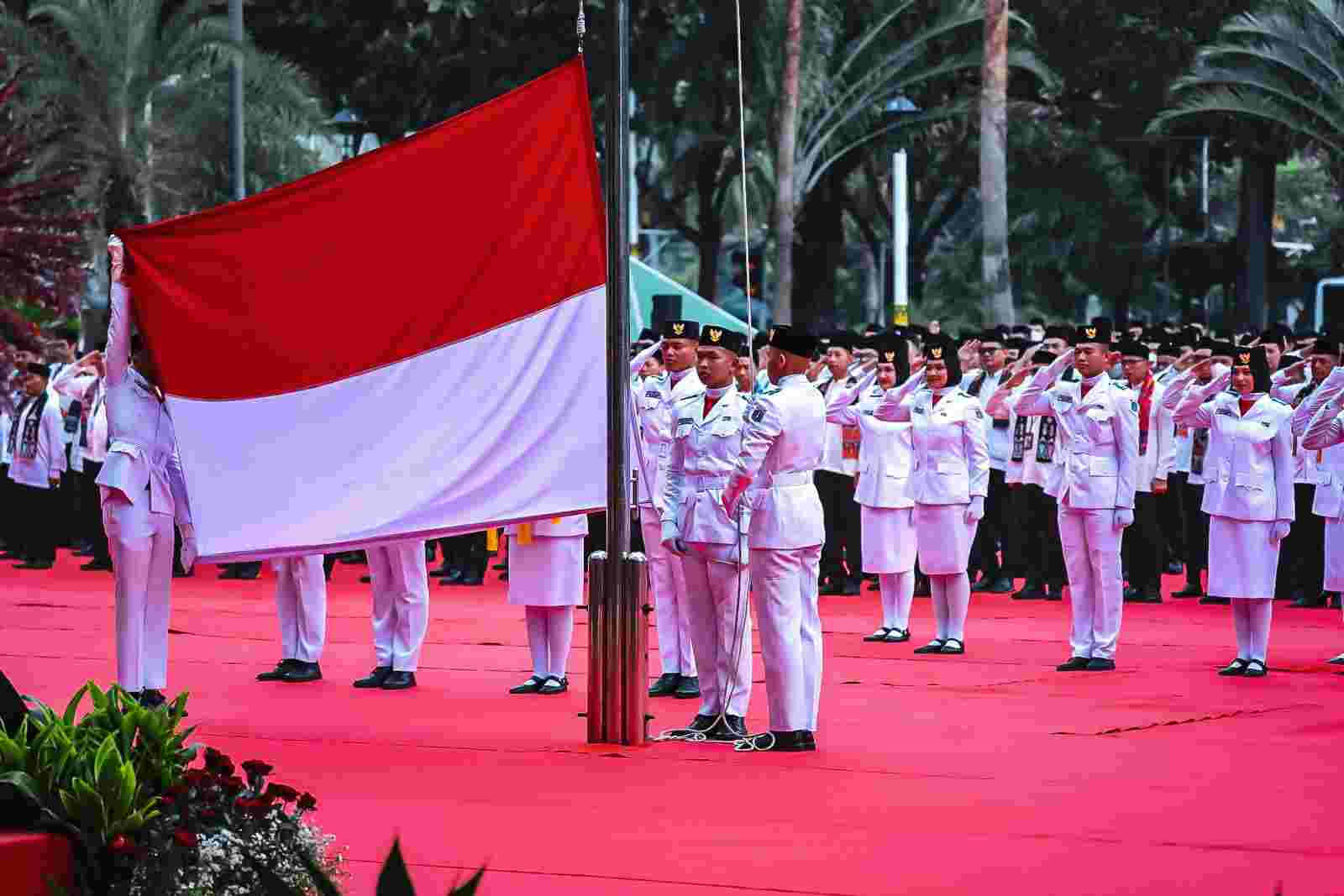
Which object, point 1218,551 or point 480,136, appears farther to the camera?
point 1218,551

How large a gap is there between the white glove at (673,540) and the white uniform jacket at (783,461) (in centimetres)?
57

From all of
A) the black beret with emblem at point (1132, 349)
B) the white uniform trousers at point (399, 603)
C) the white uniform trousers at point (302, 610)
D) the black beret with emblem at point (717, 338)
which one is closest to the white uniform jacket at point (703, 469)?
the black beret with emblem at point (717, 338)

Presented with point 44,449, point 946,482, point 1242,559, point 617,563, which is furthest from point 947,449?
point 44,449

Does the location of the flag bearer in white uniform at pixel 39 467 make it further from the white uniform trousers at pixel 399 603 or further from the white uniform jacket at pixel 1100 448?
the white uniform jacket at pixel 1100 448

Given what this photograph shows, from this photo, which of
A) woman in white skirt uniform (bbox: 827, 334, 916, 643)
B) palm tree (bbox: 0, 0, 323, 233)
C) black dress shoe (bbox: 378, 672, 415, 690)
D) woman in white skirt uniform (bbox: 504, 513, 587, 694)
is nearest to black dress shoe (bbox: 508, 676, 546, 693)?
woman in white skirt uniform (bbox: 504, 513, 587, 694)

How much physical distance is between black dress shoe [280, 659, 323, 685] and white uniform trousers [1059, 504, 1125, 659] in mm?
4406

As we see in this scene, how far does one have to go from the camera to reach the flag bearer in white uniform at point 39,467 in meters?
22.0

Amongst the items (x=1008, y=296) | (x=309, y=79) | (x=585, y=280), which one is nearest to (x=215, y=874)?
(x=585, y=280)

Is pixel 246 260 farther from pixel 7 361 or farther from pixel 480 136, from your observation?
pixel 7 361

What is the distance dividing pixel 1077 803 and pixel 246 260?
455cm

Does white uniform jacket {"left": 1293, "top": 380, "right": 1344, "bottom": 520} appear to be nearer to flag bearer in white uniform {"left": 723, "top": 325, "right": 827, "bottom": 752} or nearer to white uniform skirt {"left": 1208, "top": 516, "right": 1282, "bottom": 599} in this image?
white uniform skirt {"left": 1208, "top": 516, "right": 1282, "bottom": 599}

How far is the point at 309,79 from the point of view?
32.9 m

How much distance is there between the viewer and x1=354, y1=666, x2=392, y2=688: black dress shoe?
1245cm

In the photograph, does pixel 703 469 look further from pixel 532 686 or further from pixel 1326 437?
pixel 1326 437
